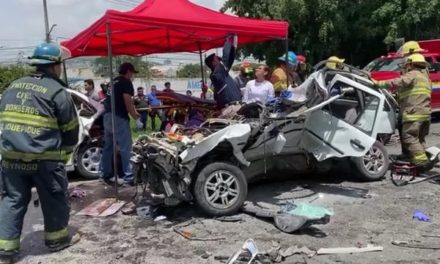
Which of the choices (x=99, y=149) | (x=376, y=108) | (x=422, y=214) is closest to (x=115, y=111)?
(x=99, y=149)

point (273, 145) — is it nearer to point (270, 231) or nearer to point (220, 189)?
point (220, 189)

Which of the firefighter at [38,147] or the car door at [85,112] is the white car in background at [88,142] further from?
the firefighter at [38,147]

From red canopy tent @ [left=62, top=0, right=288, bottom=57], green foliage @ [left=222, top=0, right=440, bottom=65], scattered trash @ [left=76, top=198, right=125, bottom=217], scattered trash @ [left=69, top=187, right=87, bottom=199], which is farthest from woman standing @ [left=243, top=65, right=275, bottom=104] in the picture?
green foliage @ [left=222, top=0, right=440, bottom=65]

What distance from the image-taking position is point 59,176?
5172mm

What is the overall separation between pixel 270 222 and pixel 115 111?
304cm

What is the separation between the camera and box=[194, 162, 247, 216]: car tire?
5922 mm

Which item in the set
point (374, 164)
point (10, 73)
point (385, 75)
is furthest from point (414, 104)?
point (10, 73)

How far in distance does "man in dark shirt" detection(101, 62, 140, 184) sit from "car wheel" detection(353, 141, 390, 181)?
327cm

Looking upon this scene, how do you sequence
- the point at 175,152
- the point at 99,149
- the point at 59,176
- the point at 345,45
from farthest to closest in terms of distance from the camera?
1. the point at 345,45
2. the point at 99,149
3. the point at 175,152
4. the point at 59,176

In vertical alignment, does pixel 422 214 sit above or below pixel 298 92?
below

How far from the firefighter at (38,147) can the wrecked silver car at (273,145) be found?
1.21 metres

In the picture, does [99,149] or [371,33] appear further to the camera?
[371,33]

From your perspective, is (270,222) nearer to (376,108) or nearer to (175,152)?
(175,152)

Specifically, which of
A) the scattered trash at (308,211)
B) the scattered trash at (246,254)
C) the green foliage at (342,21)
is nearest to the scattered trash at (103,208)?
the scattered trash at (308,211)
